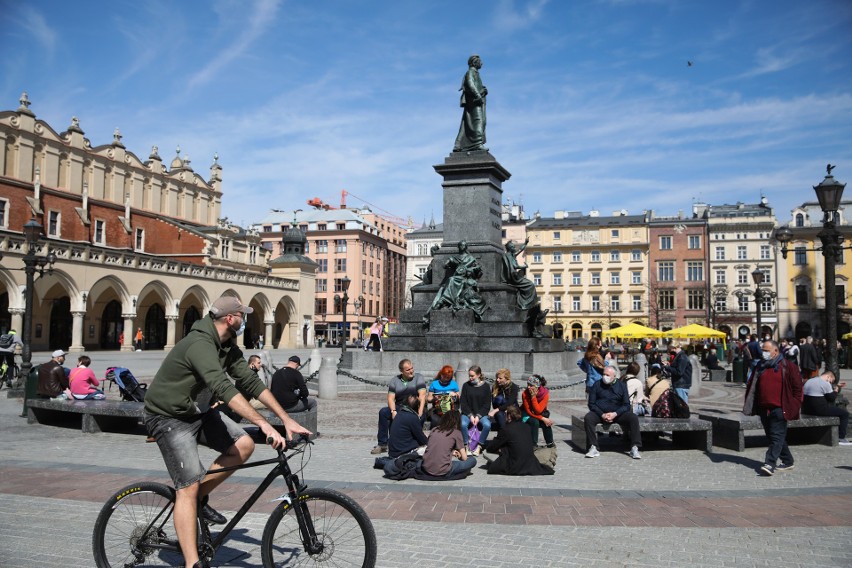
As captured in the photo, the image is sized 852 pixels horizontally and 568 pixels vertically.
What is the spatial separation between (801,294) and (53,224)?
232 ft

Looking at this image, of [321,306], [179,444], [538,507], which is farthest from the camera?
[321,306]

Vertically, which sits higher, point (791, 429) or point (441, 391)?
point (441, 391)

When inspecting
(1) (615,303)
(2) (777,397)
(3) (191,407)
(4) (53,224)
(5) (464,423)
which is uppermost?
(4) (53,224)

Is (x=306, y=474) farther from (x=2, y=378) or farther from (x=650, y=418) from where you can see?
(x=2, y=378)

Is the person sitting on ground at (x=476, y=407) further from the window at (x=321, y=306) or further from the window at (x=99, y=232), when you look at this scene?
the window at (x=321, y=306)

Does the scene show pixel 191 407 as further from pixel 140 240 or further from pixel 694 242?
pixel 694 242

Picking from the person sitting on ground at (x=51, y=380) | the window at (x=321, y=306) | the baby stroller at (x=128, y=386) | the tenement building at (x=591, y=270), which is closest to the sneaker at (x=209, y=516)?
the baby stroller at (x=128, y=386)

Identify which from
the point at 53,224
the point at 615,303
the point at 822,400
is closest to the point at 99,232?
the point at 53,224

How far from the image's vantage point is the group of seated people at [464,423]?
26.9 feet

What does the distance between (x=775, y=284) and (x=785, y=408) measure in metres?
73.2

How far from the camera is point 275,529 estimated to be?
14.3 ft

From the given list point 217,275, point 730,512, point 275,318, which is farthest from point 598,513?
point 275,318

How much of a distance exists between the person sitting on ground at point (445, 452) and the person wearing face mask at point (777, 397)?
3.71 metres

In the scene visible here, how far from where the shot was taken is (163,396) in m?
4.27
